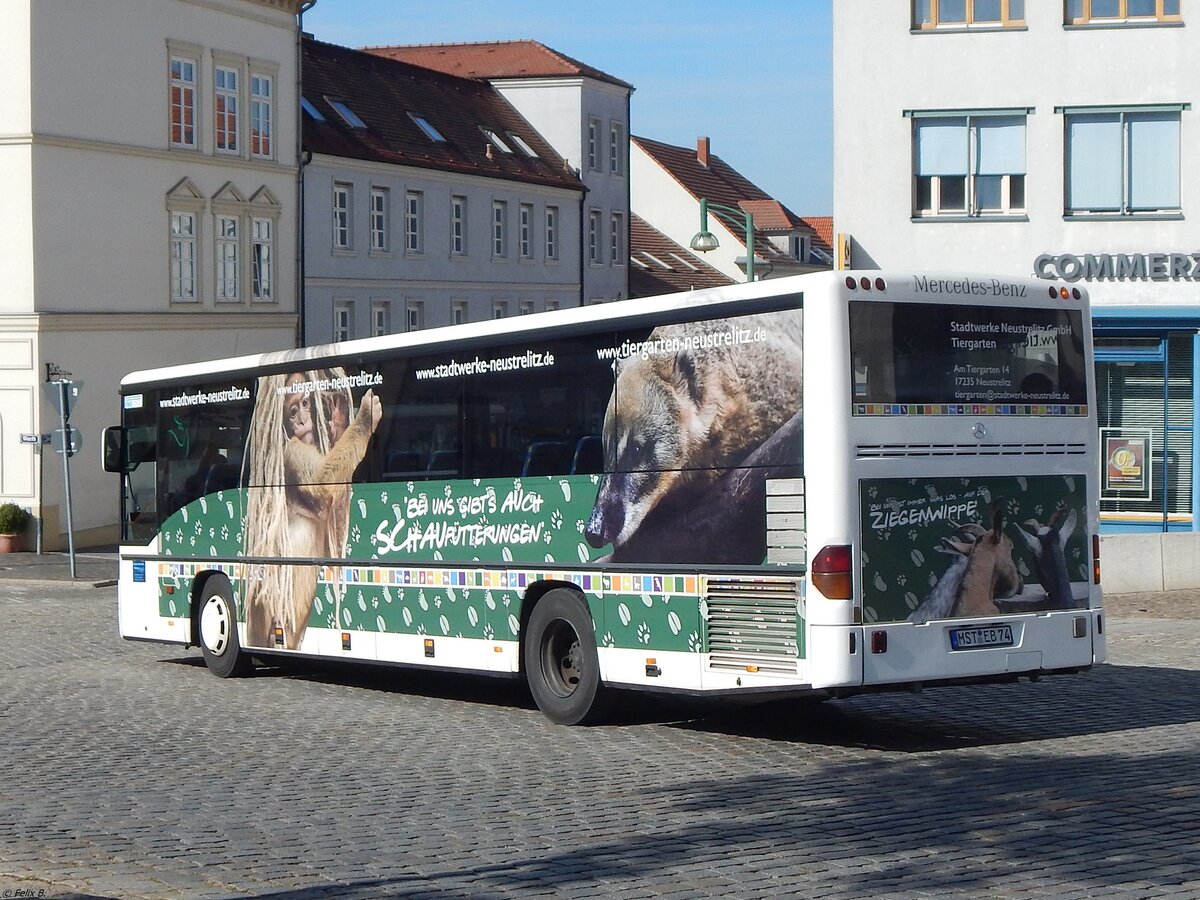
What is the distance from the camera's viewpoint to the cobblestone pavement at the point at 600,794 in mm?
7977

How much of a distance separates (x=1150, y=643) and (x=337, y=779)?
33.9 ft

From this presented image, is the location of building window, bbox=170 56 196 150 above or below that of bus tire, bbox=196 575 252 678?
above

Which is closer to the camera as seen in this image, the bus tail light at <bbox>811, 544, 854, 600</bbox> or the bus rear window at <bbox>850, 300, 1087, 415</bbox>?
the bus tail light at <bbox>811, 544, 854, 600</bbox>

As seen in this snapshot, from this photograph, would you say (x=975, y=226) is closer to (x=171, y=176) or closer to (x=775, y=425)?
(x=775, y=425)

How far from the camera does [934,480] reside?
11945 millimetres

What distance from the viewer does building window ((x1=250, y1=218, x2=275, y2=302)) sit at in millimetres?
48125

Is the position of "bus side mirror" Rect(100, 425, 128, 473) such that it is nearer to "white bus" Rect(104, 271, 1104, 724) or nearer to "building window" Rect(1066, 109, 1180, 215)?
"white bus" Rect(104, 271, 1104, 724)

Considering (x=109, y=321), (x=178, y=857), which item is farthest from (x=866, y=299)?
(x=109, y=321)

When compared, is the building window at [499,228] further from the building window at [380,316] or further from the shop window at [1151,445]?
the shop window at [1151,445]

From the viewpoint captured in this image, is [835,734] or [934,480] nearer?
[934,480]

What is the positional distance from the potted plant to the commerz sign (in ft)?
70.9

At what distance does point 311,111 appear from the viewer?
2144 inches

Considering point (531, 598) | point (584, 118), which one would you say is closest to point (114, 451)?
point (531, 598)

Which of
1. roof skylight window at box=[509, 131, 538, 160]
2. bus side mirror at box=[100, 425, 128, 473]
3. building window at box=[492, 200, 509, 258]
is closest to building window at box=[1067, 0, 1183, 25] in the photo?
bus side mirror at box=[100, 425, 128, 473]
